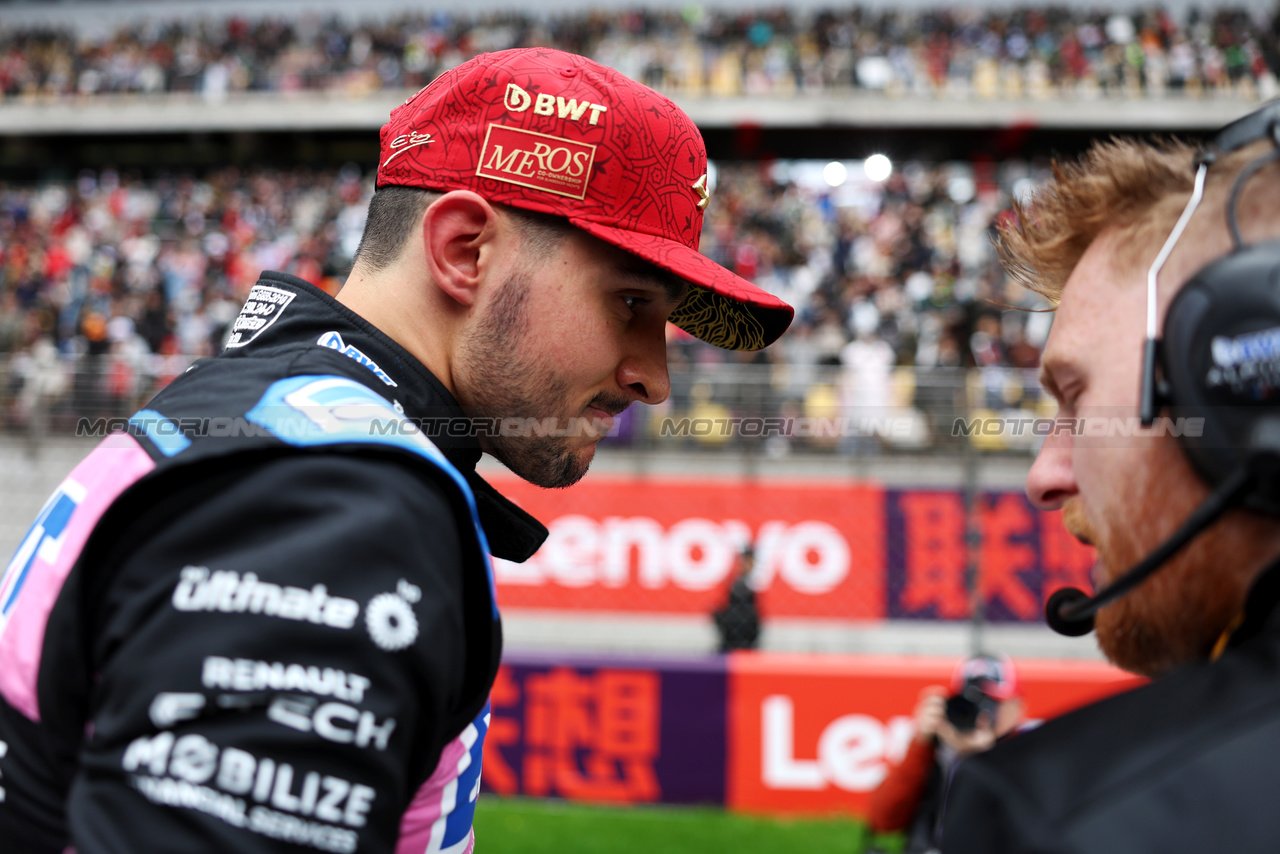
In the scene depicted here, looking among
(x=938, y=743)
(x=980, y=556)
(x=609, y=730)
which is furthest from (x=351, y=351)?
(x=980, y=556)

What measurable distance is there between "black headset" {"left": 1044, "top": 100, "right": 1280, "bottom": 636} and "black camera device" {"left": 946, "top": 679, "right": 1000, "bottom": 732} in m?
3.07

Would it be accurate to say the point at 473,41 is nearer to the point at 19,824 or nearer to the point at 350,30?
the point at 350,30

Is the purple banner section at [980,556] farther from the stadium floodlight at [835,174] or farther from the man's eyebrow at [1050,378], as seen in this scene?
the stadium floodlight at [835,174]

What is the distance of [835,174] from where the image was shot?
71.1 feet

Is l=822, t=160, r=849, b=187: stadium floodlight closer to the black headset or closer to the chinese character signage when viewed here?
the chinese character signage

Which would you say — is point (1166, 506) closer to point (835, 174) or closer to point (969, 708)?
point (969, 708)

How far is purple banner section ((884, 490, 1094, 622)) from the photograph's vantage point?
6.60m

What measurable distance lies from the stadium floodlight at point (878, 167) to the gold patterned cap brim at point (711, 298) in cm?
2056

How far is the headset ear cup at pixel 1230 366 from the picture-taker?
2.39 feet

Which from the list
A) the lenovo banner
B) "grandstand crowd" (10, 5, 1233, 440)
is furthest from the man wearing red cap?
"grandstand crowd" (10, 5, 1233, 440)

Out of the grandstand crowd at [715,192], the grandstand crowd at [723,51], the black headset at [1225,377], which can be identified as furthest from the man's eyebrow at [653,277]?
the grandstand crowd at [723,51]

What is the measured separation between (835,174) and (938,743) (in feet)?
64.1

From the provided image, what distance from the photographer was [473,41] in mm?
25062
